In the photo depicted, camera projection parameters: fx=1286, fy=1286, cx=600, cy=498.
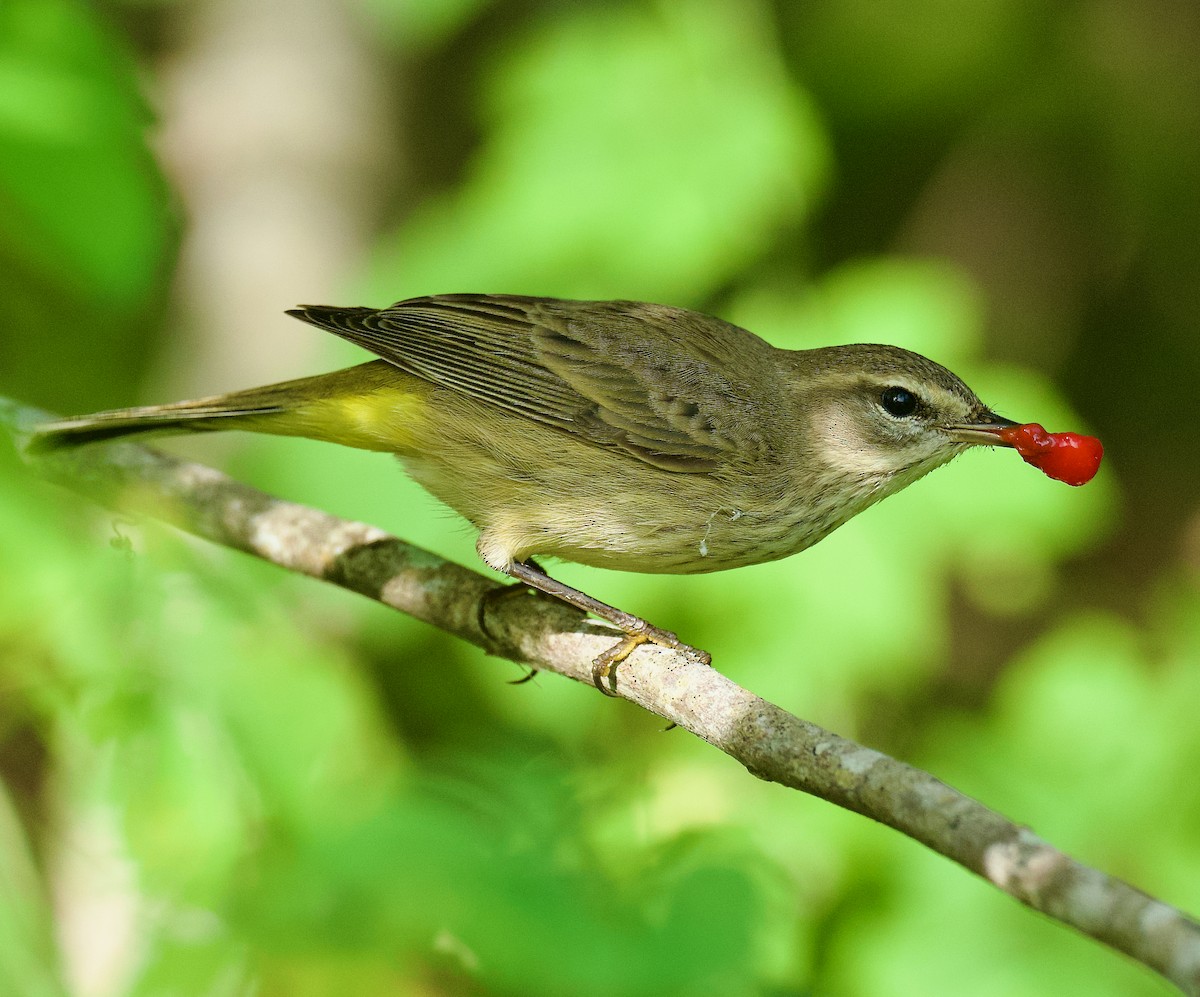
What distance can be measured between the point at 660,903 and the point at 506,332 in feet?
7.44

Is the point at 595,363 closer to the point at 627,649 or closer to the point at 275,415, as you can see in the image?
the point at 275,415

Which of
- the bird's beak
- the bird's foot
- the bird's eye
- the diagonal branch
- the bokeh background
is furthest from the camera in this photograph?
the bird's eye

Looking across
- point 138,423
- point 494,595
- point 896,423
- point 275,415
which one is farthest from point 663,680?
point 138,423

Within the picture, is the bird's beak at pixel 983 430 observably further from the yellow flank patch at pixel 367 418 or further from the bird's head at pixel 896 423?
the yellow flank patch at pixel 367 418

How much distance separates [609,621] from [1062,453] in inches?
55.6

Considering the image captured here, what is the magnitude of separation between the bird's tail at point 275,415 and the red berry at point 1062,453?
1.96m

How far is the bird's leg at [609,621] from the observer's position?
3443 mm

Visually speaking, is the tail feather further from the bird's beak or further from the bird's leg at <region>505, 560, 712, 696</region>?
the bird's beak

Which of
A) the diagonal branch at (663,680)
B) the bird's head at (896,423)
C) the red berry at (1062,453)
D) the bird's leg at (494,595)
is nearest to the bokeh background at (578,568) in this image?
the diagonal branch at (663,680)

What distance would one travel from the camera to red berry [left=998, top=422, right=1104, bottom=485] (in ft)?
12.3

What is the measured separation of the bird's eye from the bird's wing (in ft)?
1.36

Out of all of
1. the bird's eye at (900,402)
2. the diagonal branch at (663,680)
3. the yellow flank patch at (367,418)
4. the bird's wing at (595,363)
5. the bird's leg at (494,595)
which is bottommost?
the diagonal branch at (663,680)

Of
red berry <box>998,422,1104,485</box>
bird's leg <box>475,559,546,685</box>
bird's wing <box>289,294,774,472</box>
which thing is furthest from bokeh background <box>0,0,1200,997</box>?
red berry <box>998,422,1104,485</box>

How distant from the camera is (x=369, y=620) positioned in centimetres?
519
